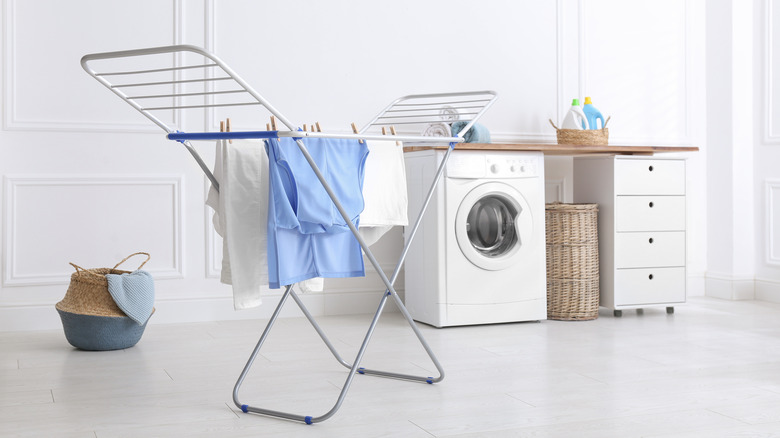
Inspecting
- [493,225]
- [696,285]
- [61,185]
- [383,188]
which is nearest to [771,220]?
[696,285]

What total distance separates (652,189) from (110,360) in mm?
2651

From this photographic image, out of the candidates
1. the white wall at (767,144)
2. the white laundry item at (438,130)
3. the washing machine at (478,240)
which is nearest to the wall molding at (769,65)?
the white wall at (767,144)

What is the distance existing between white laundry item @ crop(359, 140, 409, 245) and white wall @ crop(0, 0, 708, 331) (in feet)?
5.36

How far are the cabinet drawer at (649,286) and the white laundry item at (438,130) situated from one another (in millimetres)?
1088

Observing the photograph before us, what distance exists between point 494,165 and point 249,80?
50.3 inches

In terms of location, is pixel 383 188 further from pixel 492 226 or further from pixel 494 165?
pixel 492 226

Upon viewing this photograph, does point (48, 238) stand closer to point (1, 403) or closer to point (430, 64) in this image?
point (1, 403)

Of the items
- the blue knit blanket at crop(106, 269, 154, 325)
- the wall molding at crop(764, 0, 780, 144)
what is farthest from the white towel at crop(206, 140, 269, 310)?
the wall molding at crop(764, 0, 780, 144)

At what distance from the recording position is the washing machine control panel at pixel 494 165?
12.0 ft

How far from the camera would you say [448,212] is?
11.9 ft

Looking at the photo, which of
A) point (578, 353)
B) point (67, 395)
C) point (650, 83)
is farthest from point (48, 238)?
point (650, 83)

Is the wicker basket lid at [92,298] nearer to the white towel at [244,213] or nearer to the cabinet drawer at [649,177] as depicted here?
the white towel at [244,213]

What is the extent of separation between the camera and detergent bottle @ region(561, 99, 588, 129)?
13.7 feet

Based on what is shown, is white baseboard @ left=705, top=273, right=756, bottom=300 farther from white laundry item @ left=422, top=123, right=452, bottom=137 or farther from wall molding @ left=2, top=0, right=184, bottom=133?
wall molding @ left=2, top=0, right=184, bottom=133
